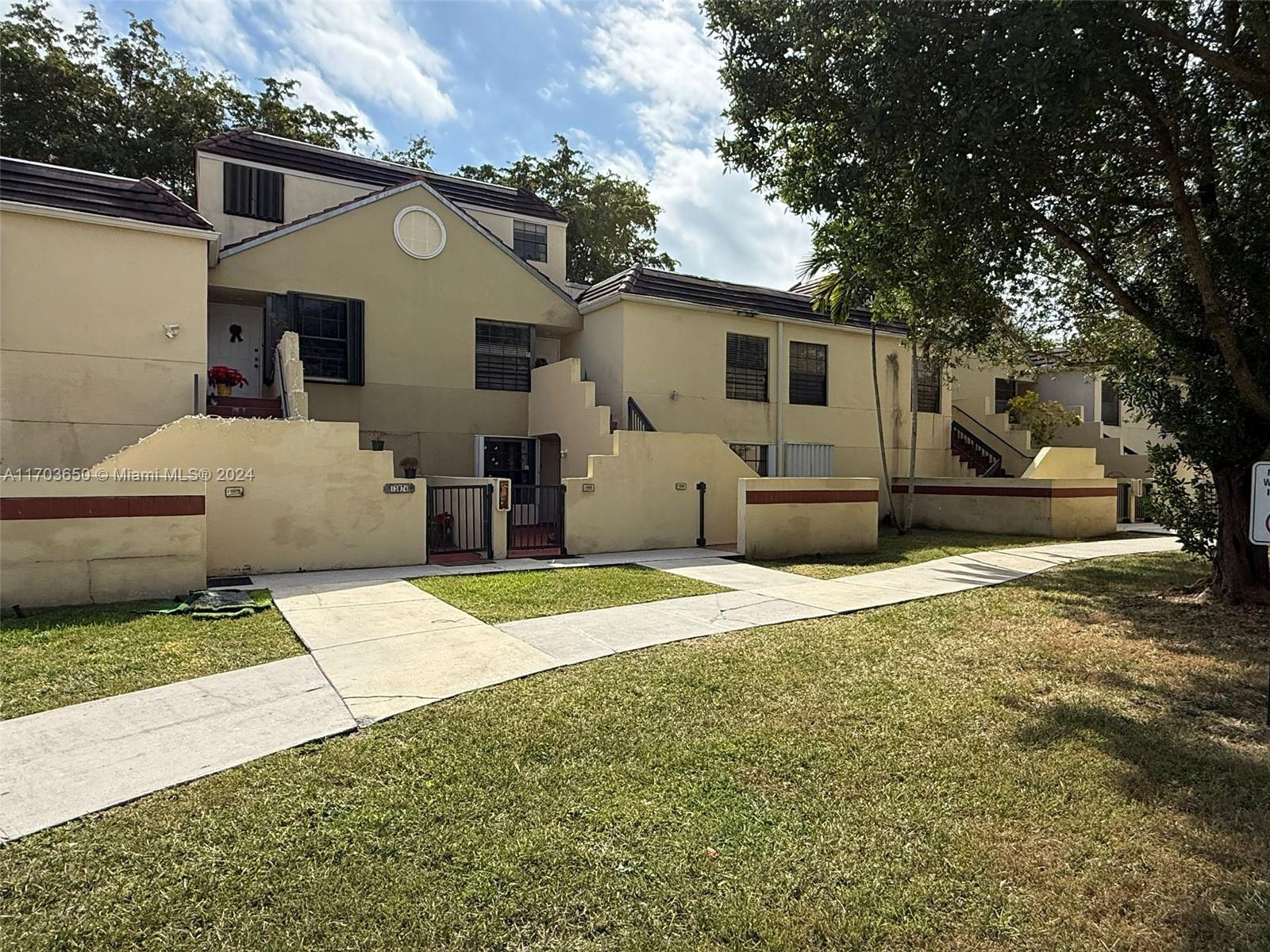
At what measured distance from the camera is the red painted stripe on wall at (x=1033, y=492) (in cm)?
1770

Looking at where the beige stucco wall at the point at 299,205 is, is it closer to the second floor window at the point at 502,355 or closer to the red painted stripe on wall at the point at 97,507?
the second floor window at the point at 502,355

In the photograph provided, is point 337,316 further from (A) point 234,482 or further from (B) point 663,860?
(B) point 663,860

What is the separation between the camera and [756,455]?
1973 centimetres

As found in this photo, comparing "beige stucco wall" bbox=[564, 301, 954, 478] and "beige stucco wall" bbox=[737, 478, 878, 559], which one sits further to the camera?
"beige stucco wall" bbox=[564, 301, 954, 478]

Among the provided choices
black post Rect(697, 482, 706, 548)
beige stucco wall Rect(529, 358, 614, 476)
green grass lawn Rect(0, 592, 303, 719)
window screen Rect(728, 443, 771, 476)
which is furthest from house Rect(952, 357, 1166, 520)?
green grass lawn Rect(0, 592, 303, 719)

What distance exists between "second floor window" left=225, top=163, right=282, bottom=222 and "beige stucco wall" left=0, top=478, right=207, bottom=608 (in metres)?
11.5

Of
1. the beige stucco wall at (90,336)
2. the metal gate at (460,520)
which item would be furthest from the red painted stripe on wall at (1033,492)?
the beige stucco wall at (90,336)

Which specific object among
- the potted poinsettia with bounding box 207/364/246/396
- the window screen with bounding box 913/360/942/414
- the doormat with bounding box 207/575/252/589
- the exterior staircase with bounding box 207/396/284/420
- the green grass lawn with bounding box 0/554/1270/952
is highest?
the window screen with bounding box 913/360/942/414

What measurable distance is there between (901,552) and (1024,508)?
5586 mm

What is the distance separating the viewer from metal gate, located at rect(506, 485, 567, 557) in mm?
13477

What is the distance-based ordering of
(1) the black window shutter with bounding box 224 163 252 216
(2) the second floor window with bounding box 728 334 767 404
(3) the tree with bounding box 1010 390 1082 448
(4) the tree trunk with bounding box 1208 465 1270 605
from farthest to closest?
(3) the tree with bounding box 1010 390 1082 448
(2) the second floor window with bounding box 728 334 767 404
(1) the black window shutter with bounding box 224 163 252 216
(4) the tree trunk with bounding box 1208 465 1270 605

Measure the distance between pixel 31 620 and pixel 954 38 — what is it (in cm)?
1132

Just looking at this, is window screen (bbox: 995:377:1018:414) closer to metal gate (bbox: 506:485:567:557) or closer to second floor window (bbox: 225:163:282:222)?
metal gate (bbox: 506:485:567:557)

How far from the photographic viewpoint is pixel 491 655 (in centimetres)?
655
